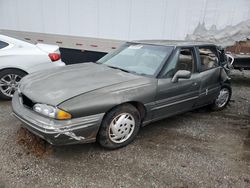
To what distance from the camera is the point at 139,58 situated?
13.5 feet

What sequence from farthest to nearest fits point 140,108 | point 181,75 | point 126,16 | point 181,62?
point 126,16 < point 181,62 < point 181,75 < point 140,108

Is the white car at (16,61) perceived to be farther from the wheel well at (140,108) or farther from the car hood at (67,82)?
the wheel well at (140,108)

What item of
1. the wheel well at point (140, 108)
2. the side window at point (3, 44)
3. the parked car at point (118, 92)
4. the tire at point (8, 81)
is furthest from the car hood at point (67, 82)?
the side window at point (3, 44)

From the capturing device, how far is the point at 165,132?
13.4 feet

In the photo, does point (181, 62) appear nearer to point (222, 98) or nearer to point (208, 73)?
point (208, 73)

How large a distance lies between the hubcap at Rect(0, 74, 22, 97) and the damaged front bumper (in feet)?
7.22

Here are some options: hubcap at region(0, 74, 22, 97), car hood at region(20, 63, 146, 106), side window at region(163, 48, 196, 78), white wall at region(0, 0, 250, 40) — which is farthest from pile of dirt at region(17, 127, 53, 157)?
white wall at region(0, 0, 250, 40)

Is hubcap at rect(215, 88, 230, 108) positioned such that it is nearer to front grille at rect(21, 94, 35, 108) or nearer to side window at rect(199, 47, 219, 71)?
side window at rect(199, 47, 219, 71)

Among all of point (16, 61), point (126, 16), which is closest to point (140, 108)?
point (16, 61)

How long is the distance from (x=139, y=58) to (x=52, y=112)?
6.01 feet

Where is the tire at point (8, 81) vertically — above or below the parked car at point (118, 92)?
below

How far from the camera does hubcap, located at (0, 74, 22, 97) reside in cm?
504

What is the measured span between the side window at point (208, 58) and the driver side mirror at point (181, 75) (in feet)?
2.68

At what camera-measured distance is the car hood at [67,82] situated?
3.04 m
